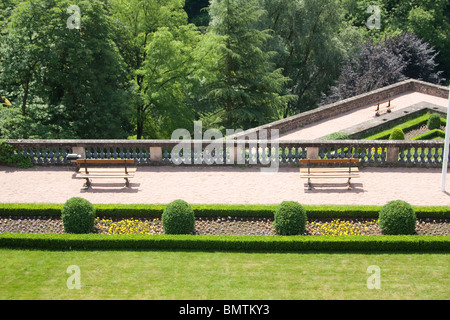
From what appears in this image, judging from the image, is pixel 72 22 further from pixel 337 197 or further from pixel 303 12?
pixel 303 12

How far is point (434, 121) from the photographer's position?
2356 centimetres

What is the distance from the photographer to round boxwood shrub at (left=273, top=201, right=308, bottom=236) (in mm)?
11883

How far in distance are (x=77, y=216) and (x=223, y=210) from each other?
387 cm

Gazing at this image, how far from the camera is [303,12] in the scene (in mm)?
38844

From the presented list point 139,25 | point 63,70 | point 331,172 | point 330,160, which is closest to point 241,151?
point 330,160

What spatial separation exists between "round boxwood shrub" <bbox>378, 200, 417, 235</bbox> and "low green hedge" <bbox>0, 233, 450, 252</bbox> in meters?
0.36

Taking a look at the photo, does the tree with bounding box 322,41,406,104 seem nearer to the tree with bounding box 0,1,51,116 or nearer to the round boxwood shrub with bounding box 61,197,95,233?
the tree with bounding box 0,1,51,116

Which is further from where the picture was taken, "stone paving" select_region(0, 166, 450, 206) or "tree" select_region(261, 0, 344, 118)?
"tree" select_region(261, 0, 344, 118)

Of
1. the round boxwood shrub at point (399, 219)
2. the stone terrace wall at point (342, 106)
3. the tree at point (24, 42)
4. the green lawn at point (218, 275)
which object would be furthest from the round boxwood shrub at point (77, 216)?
the tree at point (24, 42)

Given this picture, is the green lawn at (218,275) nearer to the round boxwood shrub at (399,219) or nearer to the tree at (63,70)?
the round boxwood shrub at (399,219)

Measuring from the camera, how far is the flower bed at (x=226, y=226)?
1241 centimetres

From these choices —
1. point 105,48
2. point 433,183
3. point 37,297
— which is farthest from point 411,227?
point 105,48

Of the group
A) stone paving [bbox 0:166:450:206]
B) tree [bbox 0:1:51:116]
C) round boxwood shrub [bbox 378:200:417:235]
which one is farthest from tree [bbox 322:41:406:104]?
round boxwood shrub [bbox 378:200:417:235]

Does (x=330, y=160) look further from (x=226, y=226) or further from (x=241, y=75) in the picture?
(x=241, y=75)
